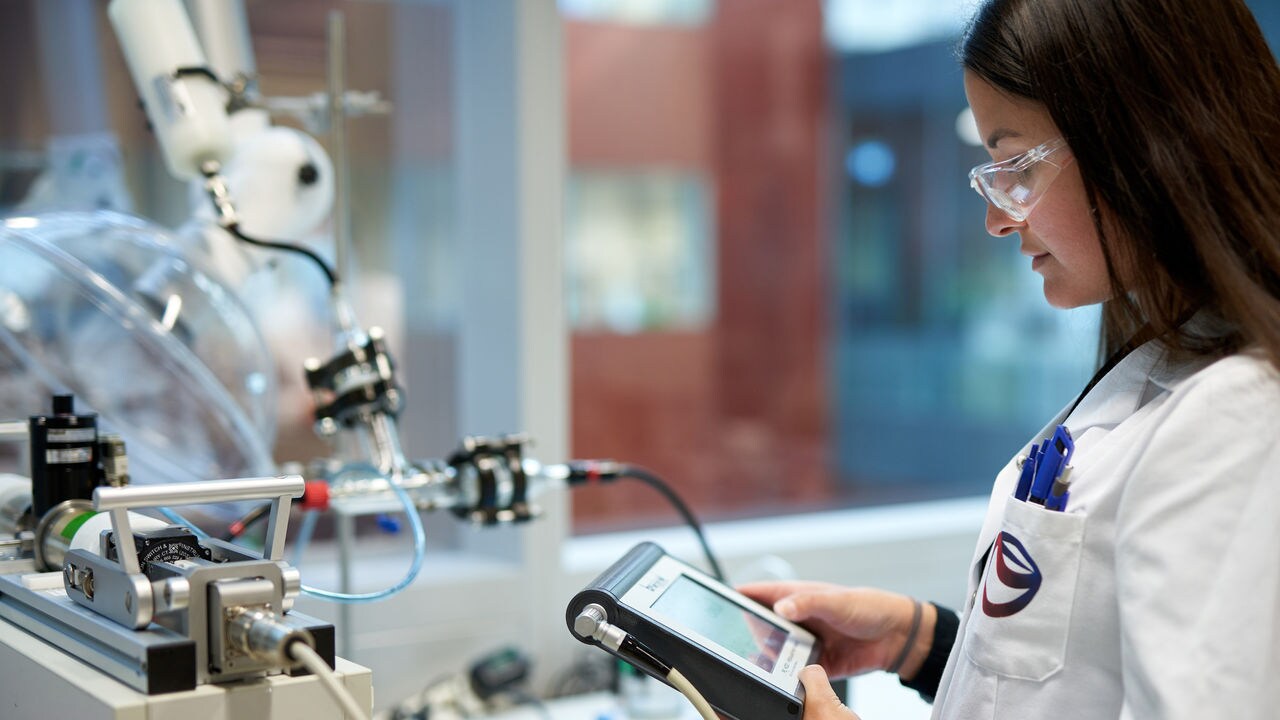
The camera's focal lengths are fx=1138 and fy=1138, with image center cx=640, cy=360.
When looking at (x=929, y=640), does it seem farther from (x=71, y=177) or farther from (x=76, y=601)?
(x=71, y=177)

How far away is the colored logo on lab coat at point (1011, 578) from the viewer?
0.89m

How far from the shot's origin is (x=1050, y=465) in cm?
91

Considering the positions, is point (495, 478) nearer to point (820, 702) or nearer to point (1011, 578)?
point (820, 702)

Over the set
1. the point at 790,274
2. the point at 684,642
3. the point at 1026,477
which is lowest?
the point at 684,642

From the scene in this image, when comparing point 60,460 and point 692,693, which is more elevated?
point 60,460

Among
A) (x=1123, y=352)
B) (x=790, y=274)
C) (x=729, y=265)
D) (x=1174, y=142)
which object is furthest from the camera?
(x=790, y=274)

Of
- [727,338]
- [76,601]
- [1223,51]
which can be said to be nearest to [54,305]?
[76,601]

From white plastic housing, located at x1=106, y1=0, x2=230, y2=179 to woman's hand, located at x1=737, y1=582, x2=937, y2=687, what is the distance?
2.94ft

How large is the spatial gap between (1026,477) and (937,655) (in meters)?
0.39

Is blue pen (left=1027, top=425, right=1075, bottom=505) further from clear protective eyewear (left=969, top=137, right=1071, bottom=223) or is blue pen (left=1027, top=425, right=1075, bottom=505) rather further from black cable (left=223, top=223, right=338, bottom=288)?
black cable (left=223, top=223, right=338, bottom=288)

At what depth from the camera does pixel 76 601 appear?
88cm

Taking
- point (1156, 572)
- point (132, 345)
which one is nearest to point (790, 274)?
point (132, 345)

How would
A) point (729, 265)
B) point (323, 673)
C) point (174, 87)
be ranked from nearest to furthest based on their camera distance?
1. point (323, 673)
2. point (174, 87)
3. point (729, 265)

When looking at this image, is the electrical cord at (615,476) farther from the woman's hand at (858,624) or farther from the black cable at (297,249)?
the black cable at (297,249)
